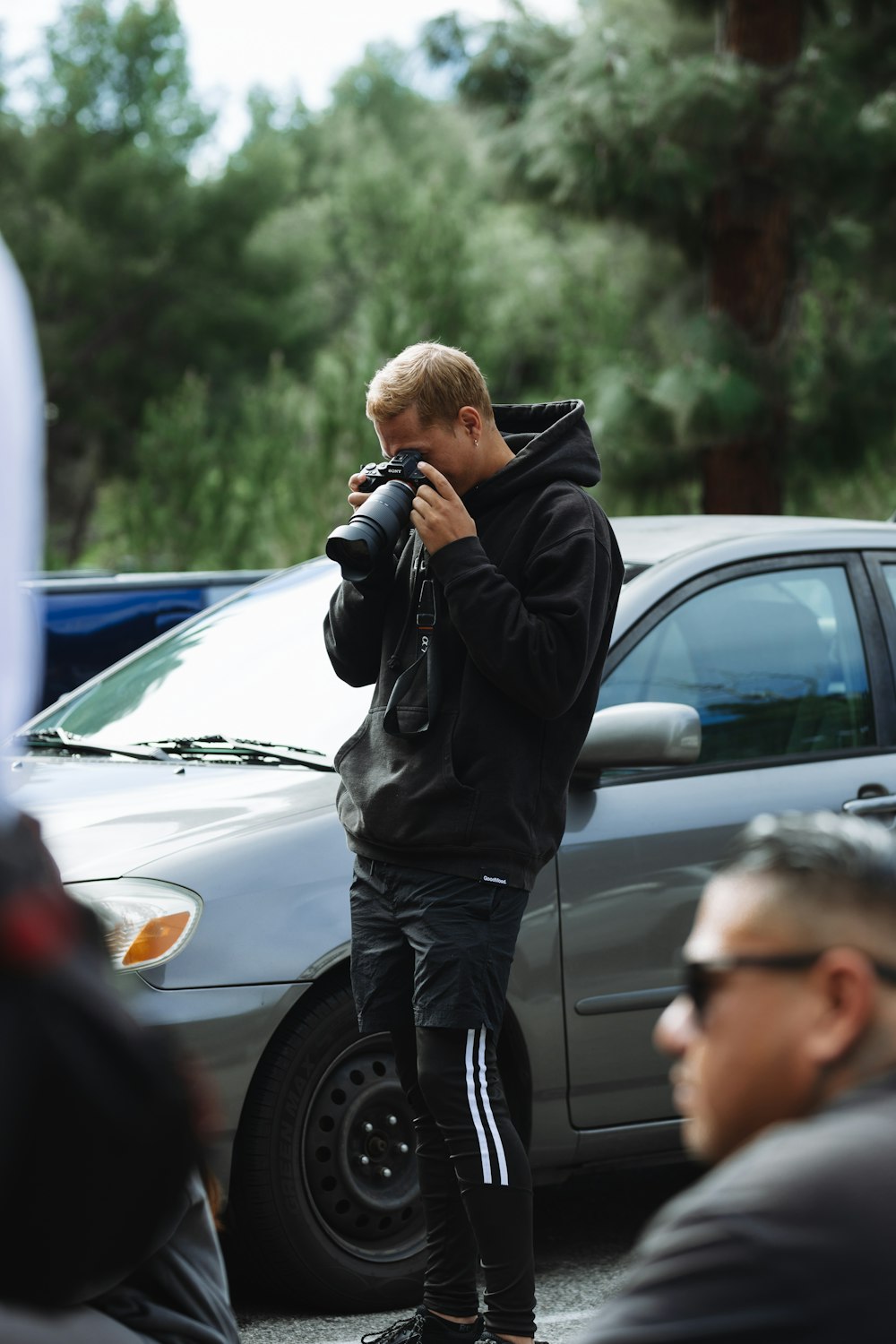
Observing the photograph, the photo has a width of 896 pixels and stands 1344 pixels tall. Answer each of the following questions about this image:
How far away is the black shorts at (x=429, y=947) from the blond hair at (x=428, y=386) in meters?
0.83

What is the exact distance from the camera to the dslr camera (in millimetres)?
3203

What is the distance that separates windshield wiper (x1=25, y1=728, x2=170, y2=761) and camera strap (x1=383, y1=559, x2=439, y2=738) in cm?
112

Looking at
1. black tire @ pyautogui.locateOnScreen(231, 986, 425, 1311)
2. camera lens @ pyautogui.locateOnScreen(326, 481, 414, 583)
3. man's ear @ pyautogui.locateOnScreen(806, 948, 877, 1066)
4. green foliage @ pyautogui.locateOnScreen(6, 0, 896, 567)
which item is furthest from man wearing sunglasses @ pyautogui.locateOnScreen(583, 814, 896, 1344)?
green foliage @ pyautogui.locateOnScreen(6, 0, 896, 567)

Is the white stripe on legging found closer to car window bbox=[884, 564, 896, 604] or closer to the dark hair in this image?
the dark hair

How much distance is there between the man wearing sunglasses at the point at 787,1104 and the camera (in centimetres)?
124

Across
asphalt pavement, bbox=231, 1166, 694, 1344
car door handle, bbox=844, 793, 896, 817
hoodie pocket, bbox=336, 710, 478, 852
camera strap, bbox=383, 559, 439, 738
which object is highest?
camera strap, bbox=383, 559, 439, 738

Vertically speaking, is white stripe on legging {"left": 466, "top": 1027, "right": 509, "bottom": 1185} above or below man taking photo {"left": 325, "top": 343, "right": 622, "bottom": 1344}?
below

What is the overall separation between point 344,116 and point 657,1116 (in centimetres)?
5352

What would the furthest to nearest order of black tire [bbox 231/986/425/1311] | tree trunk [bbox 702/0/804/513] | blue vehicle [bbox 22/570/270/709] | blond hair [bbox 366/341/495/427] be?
tree trunk [bbox 702/0/804/513] → blue vehicle [bbox 22/570/270/709] → black tire [bbox 231/986/425/1311] → blond hair [bbox 366/341/495/427]

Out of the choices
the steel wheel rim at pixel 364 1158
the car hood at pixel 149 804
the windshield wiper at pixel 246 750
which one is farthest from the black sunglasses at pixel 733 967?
the windshield wiper at pixel 246 750

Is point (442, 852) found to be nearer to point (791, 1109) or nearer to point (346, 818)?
point (346, 818)

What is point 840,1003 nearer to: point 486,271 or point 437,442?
point 437,442

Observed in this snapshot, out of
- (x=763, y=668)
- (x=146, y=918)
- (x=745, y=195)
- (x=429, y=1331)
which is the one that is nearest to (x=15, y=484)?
(x=146, y=918)

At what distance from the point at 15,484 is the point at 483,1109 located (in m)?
2.31
